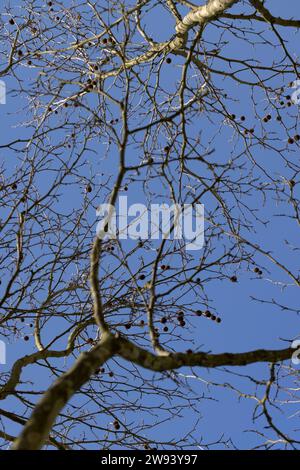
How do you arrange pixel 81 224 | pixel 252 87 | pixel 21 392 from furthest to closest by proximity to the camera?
pixel 252 87 → pixel 81 224 → pixel 21 392

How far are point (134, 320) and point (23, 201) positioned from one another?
141 centimetres

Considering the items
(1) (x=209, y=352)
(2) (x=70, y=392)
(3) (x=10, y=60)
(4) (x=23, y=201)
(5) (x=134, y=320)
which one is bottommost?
(2) (x=70, y=392)

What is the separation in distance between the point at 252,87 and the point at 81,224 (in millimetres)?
2130

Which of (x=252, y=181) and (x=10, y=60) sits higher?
(x=10, y=60)

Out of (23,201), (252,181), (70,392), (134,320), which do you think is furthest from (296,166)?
(70,392)

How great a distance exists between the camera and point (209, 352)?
10.4ft

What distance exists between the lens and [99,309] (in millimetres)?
3256
